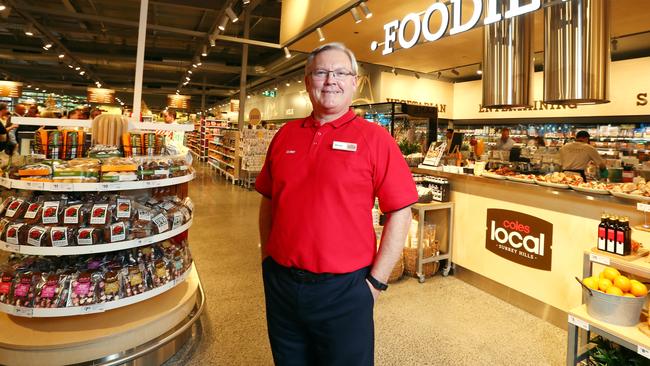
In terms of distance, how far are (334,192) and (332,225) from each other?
12 centimetres

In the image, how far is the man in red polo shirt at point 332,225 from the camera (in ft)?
4.49

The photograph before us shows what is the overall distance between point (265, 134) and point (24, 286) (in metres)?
8.74

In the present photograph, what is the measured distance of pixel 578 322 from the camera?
7.04 feet

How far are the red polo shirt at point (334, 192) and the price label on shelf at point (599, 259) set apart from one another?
1.59 m

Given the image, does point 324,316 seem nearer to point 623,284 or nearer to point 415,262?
point 623,284

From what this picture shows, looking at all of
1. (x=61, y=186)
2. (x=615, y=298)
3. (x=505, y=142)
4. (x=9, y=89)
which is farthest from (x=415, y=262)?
(x=9, y=89)

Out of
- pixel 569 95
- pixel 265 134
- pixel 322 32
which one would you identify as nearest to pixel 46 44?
pixel 265 134

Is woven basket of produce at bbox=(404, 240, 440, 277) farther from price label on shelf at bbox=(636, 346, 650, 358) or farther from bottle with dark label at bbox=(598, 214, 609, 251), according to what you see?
price label on shelf at bbox=(636, 346, 650, 358)

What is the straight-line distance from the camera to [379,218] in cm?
436

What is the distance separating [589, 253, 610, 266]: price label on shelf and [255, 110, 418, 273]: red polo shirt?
1.59 meters

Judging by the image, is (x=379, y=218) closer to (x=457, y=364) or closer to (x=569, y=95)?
(x=457, y=364)

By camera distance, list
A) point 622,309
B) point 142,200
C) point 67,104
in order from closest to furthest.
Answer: point 622,309
point 142,200
point 67,104

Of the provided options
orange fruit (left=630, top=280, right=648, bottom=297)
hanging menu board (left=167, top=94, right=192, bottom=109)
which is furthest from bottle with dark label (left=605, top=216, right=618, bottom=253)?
hanging menu board (left=167, top=94, right=192, bottom=109)

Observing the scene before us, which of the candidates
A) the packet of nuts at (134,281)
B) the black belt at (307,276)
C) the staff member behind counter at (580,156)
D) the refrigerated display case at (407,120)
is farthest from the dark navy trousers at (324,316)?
the staff member behind counter at (580,156)
